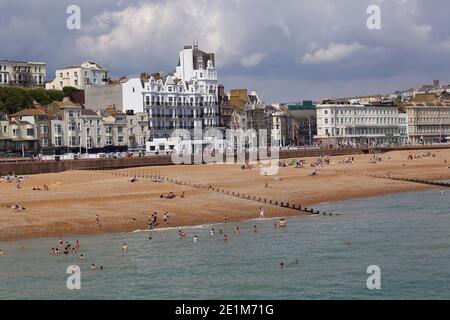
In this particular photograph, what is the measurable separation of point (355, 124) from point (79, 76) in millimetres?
49765

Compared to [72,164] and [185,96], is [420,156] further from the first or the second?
[72,164]

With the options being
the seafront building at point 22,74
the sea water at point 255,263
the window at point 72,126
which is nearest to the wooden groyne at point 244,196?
the sea water at point 255,263

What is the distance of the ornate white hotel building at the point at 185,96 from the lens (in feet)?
364

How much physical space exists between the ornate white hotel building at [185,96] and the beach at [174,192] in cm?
2613

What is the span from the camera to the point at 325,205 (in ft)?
183

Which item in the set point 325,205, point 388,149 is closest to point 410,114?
point 388,149

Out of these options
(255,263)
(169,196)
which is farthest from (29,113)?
(255,263)

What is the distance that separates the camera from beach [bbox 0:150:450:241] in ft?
144

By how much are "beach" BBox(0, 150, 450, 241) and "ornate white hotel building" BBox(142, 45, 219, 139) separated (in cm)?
2613

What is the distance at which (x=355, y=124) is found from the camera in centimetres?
14350

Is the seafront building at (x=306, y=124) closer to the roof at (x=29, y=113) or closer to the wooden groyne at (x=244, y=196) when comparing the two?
the roof at (x=29, y=113)

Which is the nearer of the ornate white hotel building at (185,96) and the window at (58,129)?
the window at (58,129)

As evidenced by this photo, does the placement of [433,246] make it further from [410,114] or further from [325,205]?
[410,114]
